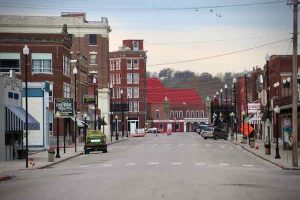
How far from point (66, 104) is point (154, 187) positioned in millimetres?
36068

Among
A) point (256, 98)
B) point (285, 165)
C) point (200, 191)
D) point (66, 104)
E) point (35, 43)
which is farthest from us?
point (256, 98)

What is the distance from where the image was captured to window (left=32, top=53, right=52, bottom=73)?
3275 inches

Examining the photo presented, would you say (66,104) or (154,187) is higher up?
(66,104)

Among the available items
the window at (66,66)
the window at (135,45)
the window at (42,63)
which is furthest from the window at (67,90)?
the window at (135,45)

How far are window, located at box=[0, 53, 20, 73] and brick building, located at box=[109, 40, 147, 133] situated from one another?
100251mm

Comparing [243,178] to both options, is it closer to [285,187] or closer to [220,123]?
[285,187]

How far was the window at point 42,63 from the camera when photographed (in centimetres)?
8319

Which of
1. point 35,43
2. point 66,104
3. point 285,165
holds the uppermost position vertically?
point 35,43

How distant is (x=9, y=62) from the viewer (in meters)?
83.2

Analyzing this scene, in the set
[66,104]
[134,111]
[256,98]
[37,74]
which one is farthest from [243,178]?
[134,111]

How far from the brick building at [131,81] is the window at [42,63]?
327ft

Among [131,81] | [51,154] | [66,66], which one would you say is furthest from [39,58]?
[131,81]

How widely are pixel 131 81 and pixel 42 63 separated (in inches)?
4047

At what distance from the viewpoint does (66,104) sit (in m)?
60.2
